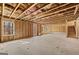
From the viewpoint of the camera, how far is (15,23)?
2.47 metres

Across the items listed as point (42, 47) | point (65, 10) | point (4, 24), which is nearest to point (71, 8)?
point (65, 10)

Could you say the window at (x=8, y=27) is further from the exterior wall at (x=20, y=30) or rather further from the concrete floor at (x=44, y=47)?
the concrete floor at (x=44, y=47)

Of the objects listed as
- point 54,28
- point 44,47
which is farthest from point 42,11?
point 44,47

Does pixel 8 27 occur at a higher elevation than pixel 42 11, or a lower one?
lower

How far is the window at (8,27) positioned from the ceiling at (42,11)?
12 cm

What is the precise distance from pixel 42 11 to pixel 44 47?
0.73 meters

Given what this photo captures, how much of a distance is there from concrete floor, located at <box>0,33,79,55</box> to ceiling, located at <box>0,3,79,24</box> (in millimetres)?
377

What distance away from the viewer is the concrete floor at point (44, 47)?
2.36 meters

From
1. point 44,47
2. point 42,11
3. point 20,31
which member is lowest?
point 44,47

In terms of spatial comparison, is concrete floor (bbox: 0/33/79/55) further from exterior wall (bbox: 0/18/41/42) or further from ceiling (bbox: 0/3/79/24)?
ceiling (bbox: 0/3/79/24)

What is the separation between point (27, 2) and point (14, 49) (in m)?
→ 0.96

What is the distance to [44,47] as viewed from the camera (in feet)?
8.00

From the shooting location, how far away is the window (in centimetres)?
241

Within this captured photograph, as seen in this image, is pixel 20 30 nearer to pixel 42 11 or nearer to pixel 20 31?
pixel 20 31
